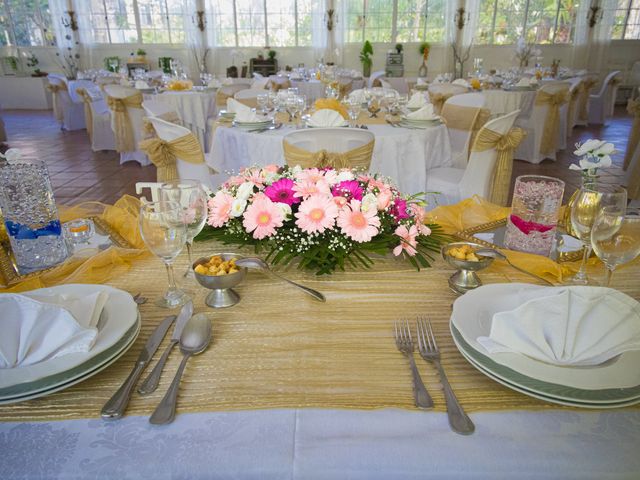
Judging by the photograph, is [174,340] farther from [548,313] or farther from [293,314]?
[548,313]

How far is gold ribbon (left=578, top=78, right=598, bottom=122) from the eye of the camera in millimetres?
7510

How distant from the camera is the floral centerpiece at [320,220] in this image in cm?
101

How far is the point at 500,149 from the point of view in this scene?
9.17ft

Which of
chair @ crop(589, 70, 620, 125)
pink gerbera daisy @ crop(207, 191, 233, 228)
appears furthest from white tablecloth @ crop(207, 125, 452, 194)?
chair @ crop(589, 70, 620, 125)

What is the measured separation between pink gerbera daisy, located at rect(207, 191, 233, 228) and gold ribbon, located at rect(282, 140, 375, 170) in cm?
117

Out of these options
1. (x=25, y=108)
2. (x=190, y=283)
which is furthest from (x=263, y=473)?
(x=25, y=108)

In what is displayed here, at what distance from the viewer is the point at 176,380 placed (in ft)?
2.19

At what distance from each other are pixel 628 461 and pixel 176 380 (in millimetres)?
624

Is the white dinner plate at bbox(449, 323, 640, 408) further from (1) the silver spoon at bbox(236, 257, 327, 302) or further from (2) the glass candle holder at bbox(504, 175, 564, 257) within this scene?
(2) the glass candle holder at bbox(504, 175, 564, 257)

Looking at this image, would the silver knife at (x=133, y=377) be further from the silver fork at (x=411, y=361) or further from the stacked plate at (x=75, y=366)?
the silver fork at (x=411, y=361)

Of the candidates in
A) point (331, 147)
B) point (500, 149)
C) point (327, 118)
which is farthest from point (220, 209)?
point (500, 149)

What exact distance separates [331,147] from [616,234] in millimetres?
1698

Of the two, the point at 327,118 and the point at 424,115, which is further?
the point at 424,115

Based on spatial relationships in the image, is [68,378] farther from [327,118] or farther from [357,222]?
[327,118]
